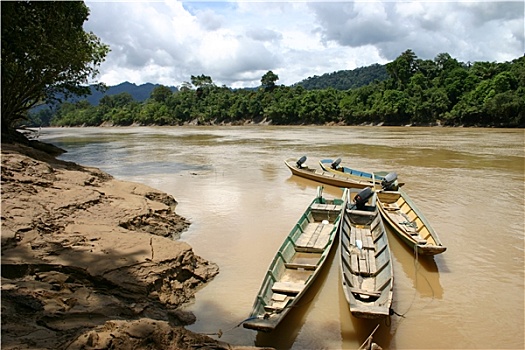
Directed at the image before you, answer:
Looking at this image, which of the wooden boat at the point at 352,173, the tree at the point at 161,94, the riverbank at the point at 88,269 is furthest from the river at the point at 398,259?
the tree at the point at 161,94

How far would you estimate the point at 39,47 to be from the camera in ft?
46.6

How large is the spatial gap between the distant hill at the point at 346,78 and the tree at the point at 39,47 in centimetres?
12962

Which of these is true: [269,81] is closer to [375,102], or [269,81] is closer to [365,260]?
[375,102]

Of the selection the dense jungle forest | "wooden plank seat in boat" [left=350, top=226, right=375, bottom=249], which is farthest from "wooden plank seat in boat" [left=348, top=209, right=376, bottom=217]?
the dense jungle forest

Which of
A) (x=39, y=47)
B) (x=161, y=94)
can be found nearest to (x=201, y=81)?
(x=161, y=94)

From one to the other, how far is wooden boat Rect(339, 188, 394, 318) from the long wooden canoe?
0.43 meters

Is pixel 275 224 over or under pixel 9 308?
under

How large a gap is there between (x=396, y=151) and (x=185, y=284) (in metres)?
21.3

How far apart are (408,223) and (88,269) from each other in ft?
21.9

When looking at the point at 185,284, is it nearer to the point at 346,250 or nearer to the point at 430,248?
the point at 346,250

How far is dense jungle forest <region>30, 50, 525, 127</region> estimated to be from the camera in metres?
46.3

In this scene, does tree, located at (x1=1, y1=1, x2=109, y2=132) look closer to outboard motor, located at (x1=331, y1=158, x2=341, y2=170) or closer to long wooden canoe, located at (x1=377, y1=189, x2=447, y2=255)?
outboard motor, located at (x1=331, y1=158, x2=341, y2=170)

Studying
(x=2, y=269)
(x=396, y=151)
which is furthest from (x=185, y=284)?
(x=396, y=151)

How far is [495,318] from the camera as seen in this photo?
221 inches
